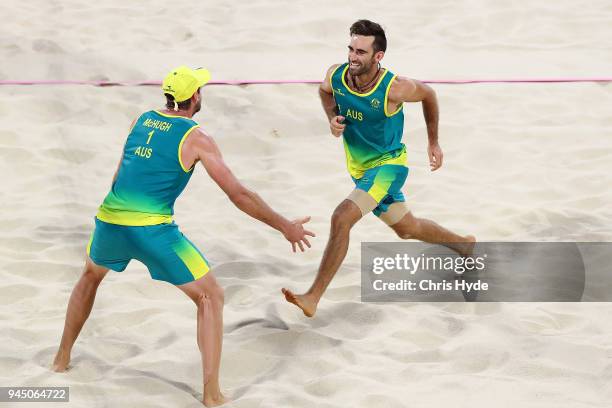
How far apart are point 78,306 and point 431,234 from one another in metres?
2.09

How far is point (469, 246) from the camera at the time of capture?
243 inches

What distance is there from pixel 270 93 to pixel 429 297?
301 centimetres

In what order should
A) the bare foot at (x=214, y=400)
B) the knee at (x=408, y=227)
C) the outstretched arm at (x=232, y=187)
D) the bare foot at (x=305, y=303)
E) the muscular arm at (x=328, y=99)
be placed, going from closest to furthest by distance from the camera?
the outstretched arm at (x=232, y=187) → the bare foot at (x=214, y=400) → the bare foot at (x=305, y=303) → the muscular arm at (x=328, y=99) → the knee at (x=408, y=227)

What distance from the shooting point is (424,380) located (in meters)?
4.79

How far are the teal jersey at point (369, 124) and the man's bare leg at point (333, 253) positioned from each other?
0.35m

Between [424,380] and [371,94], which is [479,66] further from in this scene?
[424,380]

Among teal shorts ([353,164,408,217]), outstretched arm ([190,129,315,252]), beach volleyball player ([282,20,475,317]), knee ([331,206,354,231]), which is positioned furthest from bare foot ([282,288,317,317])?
outstretched arm ([190,129,315,252])

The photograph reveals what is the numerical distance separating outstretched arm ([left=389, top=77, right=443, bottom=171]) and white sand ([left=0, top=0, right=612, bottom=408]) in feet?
2.67

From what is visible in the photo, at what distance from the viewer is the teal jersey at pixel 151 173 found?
4.49 meters

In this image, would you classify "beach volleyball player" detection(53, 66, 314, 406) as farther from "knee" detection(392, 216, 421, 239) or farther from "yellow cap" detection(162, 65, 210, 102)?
"knee" detection(392, 216, 421, 239)

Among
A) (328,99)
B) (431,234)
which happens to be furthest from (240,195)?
(431,234)

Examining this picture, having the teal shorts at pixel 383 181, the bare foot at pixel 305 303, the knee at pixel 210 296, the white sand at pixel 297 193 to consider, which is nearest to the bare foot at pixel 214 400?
the white sand at pixel 297 193

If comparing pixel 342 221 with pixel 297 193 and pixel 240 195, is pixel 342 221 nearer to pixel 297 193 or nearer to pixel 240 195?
pixel 240 195

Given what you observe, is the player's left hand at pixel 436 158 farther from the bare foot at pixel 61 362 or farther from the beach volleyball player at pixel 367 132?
the bare foot at pixel 61 362
